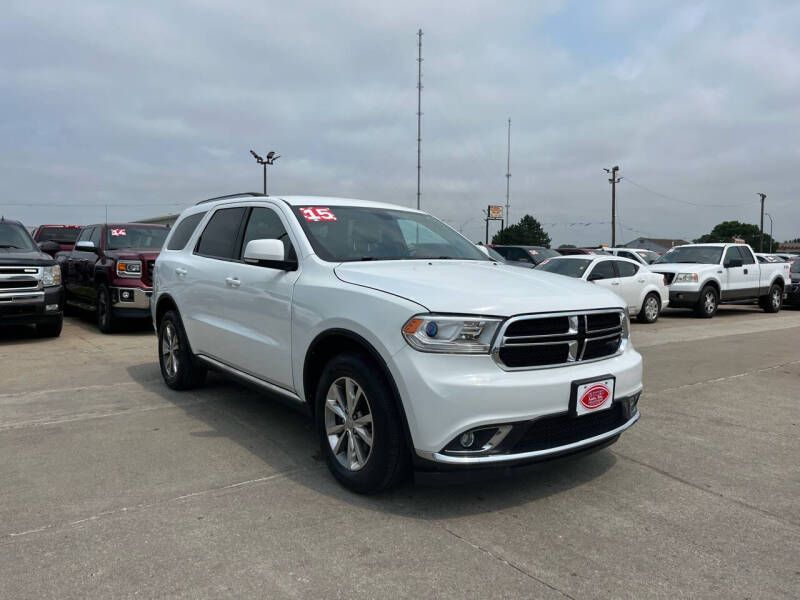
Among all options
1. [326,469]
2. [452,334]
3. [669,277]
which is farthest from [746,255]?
[452,334]

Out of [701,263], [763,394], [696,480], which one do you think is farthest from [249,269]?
[701,263]

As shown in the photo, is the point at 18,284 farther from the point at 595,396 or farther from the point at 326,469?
the point at 595,396

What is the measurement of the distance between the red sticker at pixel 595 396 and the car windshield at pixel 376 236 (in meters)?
1.58

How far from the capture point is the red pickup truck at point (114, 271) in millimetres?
9859

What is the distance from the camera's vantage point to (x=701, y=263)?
15.1m

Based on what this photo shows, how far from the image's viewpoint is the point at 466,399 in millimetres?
3051

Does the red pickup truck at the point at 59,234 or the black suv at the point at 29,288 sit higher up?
the red pickup truck at the point at 59,234

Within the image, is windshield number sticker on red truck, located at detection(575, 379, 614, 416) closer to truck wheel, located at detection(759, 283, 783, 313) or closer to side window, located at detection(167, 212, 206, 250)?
side window, located at detection(167, 212, 206, 250)

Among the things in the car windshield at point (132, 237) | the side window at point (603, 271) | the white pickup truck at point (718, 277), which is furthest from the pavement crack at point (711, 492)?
the white pickup truck at point (718, 277)

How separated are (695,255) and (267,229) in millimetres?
13642

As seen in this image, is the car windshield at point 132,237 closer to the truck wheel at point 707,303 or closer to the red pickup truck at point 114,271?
the red pickup truck at point 114,271

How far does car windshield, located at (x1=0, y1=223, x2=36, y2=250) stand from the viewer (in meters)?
9.58

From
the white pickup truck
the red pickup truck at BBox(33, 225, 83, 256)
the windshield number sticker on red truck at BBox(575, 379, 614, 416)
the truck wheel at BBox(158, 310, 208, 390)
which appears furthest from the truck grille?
the red pickup truck at BBox(33, 225, 83, 256)

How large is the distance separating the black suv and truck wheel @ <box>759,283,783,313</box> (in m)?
16.1
